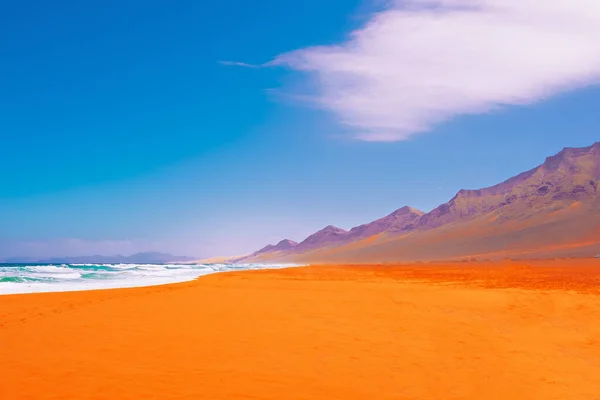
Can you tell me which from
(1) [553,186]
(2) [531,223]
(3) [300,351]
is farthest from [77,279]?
(1) [553,186]

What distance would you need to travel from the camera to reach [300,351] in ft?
26.2

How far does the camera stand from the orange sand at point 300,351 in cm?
595

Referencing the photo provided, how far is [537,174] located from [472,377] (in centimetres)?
15152

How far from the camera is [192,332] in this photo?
9.52 metres

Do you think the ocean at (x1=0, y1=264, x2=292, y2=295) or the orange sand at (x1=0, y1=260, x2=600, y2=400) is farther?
the ocean at (x1=0, y1=264, x2=292, y2=295)

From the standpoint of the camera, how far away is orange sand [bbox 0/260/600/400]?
5.95m

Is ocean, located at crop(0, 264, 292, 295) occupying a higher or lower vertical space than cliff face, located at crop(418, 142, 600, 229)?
lower

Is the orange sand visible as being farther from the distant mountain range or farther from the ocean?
the distant mountain range

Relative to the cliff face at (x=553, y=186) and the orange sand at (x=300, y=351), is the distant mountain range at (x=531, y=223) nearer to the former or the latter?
the cliff face at (x=553, y=186)

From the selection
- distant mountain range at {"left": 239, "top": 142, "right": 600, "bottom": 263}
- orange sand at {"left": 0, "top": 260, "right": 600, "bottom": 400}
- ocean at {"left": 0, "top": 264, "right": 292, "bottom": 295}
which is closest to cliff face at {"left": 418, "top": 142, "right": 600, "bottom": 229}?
distant mountain range at {"left": 239, "top": 142, "right": 600, "bottom": 263}

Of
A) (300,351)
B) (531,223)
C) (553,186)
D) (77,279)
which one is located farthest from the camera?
(553,186)

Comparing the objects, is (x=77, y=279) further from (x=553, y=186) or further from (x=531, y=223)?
(x=553, y=186)

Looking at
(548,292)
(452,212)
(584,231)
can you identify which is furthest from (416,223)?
(548,292)

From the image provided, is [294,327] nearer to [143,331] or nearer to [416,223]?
[143,331]
